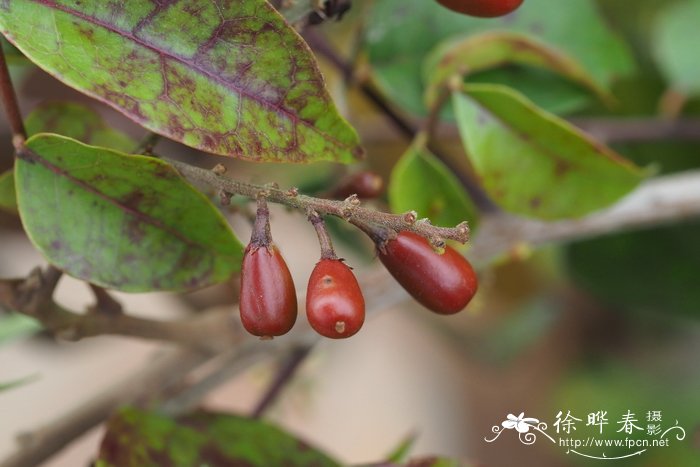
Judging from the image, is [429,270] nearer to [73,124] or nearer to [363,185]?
[363,185]

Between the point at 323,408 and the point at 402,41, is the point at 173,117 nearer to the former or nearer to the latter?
the point at 402,41

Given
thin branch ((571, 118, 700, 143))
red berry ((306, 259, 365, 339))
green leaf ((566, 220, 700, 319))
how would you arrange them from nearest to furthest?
1. red berry ((306, 259, 365, 339))
2. thin branch ((571, 118, 700, 143))
3. green leaf ((566, 220, 700, 319))

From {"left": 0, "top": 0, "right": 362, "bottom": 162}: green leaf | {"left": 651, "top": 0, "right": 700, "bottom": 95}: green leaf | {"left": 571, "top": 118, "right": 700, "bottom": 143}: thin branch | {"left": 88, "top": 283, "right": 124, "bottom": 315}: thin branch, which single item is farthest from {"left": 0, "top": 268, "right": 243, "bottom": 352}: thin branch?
{"left": 651, "top": 0, "right": 700, "bottom": 95}: green leaf

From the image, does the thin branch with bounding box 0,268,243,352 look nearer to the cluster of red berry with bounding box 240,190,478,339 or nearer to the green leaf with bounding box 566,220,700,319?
the cluster of red berry with bounding box 240,190,478,339

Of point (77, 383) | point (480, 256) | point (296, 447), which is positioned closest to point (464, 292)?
point (296, 447)

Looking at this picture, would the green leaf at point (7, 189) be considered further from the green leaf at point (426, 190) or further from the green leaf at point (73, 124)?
the green leaf at point (426, 190)

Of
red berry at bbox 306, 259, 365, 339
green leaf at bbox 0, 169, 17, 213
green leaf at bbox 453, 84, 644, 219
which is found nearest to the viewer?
red berry at bbox 306, 259, 365, 339
